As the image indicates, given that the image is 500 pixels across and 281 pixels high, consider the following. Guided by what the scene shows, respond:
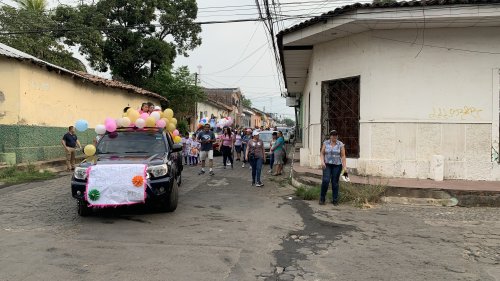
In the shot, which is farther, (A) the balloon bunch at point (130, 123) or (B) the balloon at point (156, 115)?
(B) the balloon at point (156, 115)

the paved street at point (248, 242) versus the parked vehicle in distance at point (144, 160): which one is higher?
the parked vehicle in distance at point (144, 160)

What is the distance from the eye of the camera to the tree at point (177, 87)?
33969 mm

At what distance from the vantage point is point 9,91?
1448cm

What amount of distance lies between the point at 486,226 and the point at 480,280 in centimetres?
298

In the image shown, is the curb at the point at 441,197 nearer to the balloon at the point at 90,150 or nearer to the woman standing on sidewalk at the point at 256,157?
→ the woman standing on sidewalk at the point at 256,157

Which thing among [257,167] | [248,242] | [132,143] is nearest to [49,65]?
[132,143]

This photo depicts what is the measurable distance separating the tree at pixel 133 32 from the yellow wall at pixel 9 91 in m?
16.8

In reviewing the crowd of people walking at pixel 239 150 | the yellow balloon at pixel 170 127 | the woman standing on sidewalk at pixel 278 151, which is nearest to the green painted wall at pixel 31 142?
the crowd of people walking at pixel 239 150

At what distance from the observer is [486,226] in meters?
7.32

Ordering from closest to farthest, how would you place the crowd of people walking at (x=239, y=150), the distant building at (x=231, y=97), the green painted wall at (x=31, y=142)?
the crowd of people walking at (x=239, y=150) → the green painted wall at (x=31, y=142) → the distant building at (x=231, y=97)

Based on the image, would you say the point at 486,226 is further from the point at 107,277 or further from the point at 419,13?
the point at 107,277

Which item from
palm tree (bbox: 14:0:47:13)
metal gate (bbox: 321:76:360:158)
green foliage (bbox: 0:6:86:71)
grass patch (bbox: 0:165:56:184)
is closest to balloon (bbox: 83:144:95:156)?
grass patch (bbox: 0:165:56:184)

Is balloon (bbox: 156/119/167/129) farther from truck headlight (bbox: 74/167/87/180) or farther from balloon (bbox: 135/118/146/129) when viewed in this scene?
truck headlight (bbox: 74/167/87/180)

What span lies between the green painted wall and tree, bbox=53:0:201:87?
15691 mm
